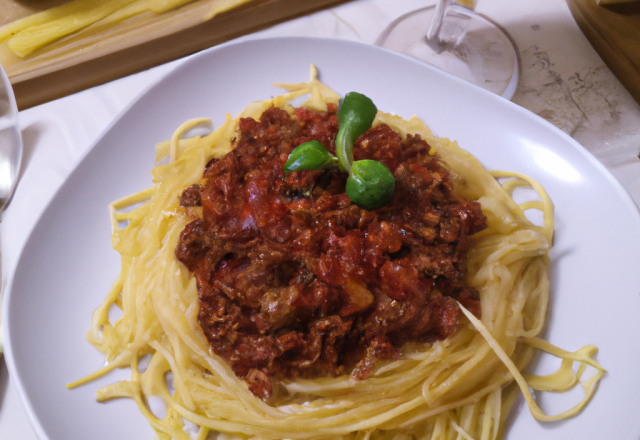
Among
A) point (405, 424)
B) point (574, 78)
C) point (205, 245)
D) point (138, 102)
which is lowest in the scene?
point (405, 424)

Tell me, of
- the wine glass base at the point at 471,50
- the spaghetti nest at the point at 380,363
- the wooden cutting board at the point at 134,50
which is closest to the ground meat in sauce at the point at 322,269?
the spaghetti nest at the point at 380,363

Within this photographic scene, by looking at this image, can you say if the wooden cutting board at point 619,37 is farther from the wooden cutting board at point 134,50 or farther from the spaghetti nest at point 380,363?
the wooden cutting board at point 134,50

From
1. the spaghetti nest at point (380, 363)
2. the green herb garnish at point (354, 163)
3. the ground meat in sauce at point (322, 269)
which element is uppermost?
the green herb garnish at point (354, 163)

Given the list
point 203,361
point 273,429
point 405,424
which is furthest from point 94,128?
point 405,424

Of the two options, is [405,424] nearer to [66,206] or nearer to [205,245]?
[205,245]

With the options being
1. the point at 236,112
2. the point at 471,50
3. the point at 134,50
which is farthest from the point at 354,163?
the point at 134,50

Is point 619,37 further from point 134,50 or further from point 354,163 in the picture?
point 134,50
